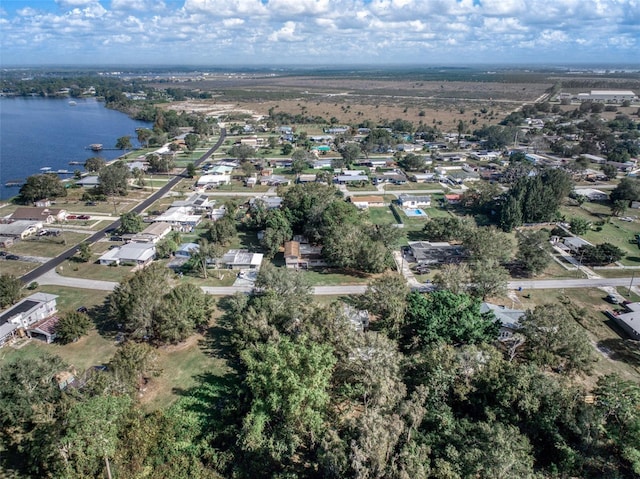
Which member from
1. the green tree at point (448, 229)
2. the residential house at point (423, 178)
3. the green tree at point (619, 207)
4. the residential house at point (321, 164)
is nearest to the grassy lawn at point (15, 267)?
the green tree at point (448, 229)

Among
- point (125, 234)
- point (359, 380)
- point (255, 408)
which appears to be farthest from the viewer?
point (125, 234)

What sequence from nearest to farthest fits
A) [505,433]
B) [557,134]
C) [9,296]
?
[505,433]
[9,296]
[557,134]

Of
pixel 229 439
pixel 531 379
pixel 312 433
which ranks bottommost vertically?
pixel 229 439

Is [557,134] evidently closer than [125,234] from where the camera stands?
No

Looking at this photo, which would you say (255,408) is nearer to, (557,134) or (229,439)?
(229,439)

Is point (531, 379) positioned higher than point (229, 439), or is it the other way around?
point (531, 379)

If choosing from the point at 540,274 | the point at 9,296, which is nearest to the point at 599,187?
the point at 540,274
